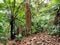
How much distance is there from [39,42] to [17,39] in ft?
3.36

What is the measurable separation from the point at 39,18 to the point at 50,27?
3.79 feet

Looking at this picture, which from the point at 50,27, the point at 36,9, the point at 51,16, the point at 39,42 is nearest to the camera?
the point at 39,42

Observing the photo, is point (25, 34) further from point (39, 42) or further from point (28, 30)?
point (39, 42)

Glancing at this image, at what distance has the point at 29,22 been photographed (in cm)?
510

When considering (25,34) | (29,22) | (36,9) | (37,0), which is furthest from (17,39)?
(37,0)

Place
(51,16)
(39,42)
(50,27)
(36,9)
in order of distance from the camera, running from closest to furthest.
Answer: (39,42) → (50,27) → (51,16) → (36,9)

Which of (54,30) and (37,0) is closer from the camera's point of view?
(54,30)

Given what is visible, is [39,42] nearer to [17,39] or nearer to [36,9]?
[17,39]

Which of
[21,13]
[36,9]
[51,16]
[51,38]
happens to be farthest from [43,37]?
[36,9]

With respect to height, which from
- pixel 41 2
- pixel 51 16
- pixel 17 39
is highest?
pixel 41 2

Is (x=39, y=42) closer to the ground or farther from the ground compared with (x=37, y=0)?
closer to the ground

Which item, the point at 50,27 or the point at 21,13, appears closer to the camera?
the point at 50,27

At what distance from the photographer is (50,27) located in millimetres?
4812

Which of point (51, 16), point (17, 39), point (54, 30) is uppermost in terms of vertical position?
point (51, 16)
